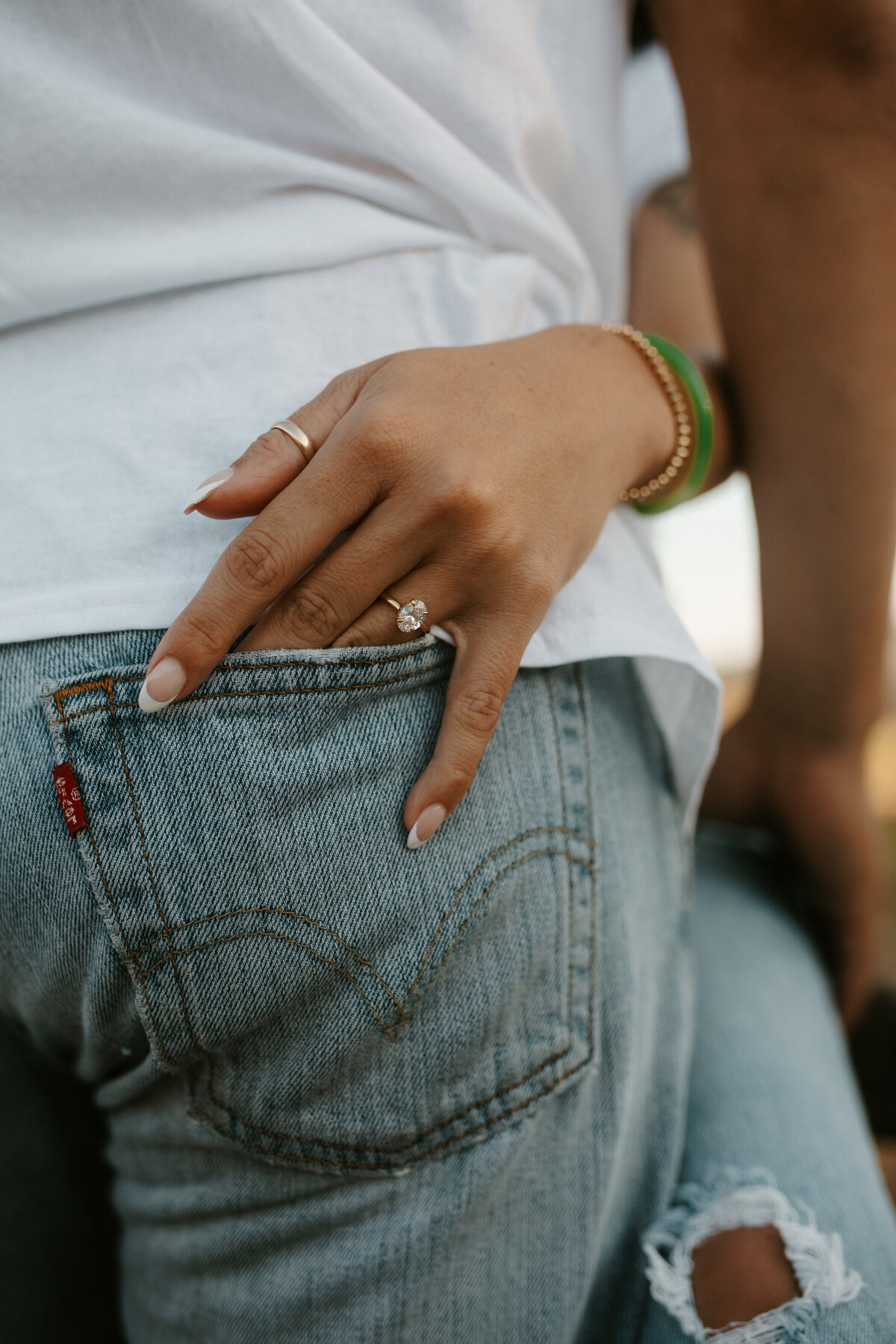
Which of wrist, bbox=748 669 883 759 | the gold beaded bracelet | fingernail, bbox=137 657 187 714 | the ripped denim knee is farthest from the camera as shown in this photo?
wrist, bbox=748 669 883 759

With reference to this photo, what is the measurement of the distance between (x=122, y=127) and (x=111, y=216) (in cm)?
6

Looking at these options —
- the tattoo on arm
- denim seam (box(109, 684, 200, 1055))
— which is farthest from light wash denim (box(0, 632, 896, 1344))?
the tattoo on arm

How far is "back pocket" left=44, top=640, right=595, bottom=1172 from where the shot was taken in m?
0.47

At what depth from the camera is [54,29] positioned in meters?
0.54

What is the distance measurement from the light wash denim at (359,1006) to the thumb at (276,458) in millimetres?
105

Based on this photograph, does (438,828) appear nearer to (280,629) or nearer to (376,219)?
(280,629)

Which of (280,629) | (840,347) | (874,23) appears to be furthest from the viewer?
(840,347)

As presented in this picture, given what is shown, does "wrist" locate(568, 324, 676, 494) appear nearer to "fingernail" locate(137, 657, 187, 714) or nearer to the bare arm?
the bare arm

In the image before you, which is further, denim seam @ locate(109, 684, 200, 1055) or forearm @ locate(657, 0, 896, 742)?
forearm @ locate(657, 0, 896, 742)

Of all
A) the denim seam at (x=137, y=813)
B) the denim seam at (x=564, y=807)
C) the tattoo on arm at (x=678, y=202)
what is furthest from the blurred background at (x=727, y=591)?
the denim seam at (x=137, y=813)

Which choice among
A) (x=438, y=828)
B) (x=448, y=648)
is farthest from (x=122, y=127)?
(x=438, y=828)

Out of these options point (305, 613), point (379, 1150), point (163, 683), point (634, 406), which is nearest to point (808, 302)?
point (634, 406)

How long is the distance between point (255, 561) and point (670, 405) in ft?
1.52

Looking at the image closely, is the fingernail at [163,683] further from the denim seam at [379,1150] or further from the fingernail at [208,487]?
the denim seam at [379,1150]
